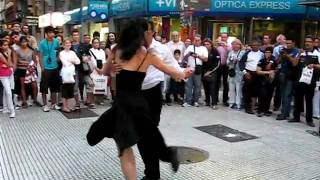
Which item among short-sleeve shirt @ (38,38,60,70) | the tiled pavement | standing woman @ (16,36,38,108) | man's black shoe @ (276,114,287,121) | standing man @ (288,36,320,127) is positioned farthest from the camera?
standing woman @ (16,36,38,108)

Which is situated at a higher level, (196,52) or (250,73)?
(196,52)

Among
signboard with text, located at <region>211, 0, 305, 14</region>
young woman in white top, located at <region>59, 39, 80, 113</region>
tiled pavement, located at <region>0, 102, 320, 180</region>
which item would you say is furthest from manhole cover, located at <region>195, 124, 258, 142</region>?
signboard with text, located at <region>211, 0, 305, 14</region>

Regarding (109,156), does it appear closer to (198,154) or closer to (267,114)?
(198,154)

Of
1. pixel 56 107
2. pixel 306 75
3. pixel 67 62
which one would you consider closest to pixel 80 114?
pixel 56 107

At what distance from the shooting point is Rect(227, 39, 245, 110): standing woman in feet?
33.6

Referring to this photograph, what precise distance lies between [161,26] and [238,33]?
10.6 ft

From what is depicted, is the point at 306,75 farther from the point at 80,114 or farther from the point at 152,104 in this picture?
the point at 80,114

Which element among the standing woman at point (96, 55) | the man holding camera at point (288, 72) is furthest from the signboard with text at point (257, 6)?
the man holding camera at point (288, 72)

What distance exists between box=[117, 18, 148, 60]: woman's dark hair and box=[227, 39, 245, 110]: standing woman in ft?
20.3

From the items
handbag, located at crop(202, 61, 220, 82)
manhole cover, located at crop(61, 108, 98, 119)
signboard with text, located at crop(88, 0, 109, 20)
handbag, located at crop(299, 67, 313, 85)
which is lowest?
manhole cover, located at crop(61, 108, 98, 119)

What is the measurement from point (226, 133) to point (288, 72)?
7.57 feet

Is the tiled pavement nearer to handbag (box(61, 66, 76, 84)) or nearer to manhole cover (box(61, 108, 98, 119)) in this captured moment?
manhole cover (box(61, 108, 98, 119))

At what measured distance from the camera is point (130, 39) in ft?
14.1

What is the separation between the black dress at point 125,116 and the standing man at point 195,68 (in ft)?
20.1
